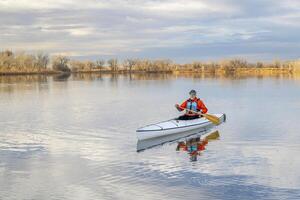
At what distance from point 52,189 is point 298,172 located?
498 cm

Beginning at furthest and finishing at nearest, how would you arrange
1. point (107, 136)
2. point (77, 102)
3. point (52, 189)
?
point (77, 102) → point (107, 136) → point (52, 189)

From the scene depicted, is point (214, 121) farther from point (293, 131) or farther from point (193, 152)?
point (193, 152)

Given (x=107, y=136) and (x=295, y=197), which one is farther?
(x=107, y=136)

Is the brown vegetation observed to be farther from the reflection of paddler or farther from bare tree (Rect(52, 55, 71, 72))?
the reflection of paddler

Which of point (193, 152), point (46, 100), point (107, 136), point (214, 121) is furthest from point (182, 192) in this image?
point (46, 100)

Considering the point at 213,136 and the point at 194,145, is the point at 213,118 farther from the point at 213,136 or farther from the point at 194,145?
the point at 194,145

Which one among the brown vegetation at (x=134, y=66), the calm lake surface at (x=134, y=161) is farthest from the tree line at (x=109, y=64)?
the calm lake surface at (x=134, y=161)

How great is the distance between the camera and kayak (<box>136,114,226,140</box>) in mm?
13547

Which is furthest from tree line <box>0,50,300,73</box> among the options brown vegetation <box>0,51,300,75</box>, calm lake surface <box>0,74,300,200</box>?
calm lake surface <box>0,74,300,200</box>

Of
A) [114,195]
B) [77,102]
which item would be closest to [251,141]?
[114,195]

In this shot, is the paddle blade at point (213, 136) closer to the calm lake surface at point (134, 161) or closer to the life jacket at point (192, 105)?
the calm lake surface at point (134, 161)

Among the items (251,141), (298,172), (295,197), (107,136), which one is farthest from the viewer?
(107,136)

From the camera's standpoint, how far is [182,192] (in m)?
8.19

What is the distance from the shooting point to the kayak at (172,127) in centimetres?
1355
